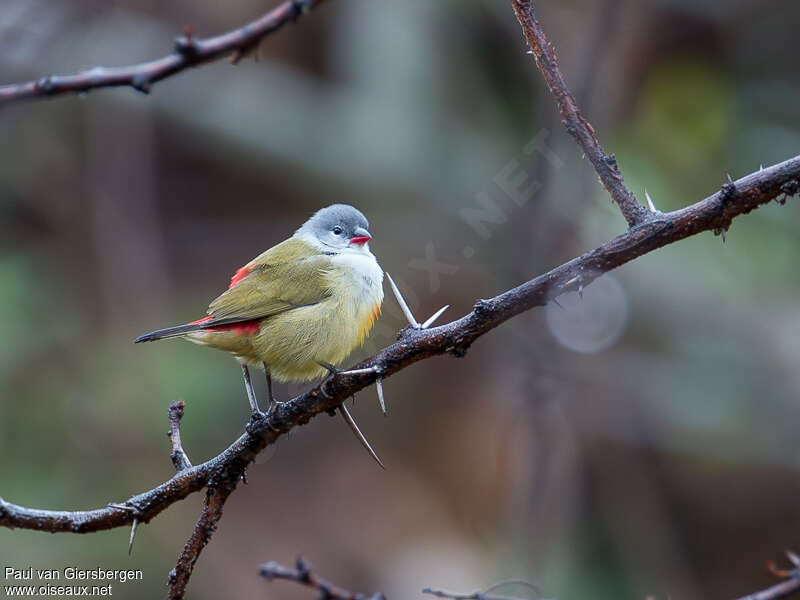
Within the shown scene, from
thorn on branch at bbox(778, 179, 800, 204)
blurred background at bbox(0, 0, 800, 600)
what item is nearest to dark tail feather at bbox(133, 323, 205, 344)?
thorn on branch at bbox(778, 179, 800, 204)

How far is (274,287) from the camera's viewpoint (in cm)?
389

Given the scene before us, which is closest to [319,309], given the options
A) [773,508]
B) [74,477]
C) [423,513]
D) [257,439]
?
[257,439]

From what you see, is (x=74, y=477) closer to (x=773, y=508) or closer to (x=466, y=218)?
(x=466, y=218)

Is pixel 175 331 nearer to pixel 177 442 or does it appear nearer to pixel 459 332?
pixel 177 442

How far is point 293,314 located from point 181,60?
2.14 meters

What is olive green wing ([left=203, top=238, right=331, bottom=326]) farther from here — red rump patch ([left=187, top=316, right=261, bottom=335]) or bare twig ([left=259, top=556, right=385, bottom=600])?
bare twig ([left=259, top=556, right=385, bottom=600])

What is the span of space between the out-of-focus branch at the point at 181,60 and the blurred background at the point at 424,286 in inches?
196

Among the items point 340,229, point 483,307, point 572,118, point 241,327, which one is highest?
point 340,229

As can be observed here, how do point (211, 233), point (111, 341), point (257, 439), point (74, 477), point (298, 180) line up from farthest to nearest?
point (211, 233), point (298, 180), point (111, 341), point (74, 477), point (257, 439)

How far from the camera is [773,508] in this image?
8.85 metres

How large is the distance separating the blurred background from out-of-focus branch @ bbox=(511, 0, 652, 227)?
13.6 feet

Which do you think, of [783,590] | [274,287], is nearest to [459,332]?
[783,590]

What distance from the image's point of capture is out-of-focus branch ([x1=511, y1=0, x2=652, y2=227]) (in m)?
2.27

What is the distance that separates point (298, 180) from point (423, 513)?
4265 millimetres
